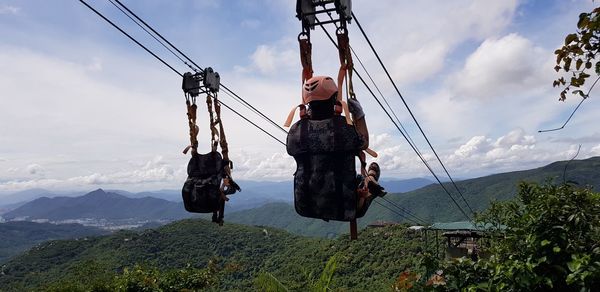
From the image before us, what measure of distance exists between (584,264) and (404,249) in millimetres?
54120

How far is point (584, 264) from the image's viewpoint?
318 cm

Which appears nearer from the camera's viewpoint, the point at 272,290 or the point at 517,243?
the point at 517,243

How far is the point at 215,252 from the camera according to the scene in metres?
97.7

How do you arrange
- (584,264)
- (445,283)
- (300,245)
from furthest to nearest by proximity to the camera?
(300,245), (445,283), (584,264)

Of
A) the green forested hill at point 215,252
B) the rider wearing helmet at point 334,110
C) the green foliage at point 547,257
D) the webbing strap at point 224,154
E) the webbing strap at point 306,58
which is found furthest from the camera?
the green forested hill at point 215,252

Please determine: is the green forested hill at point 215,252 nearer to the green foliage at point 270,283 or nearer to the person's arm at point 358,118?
the green foliage at point 270,283

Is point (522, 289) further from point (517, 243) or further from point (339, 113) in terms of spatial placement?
point (339, 113)

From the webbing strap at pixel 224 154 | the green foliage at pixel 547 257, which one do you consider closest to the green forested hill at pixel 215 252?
the webbing strap at pixel 224 154

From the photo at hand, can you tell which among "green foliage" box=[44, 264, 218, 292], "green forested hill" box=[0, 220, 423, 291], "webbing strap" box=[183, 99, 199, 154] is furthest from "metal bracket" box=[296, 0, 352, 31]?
"green forested hill" box=[0, 220, 423, 291]

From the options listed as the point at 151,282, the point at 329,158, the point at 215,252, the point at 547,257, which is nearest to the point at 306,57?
the point at 329,158

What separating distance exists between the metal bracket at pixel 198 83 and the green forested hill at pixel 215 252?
5060 cm

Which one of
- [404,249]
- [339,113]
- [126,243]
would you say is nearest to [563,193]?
[339,113]

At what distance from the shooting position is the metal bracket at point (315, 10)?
4359 mm

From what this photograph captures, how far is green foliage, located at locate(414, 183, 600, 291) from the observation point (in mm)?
3285
